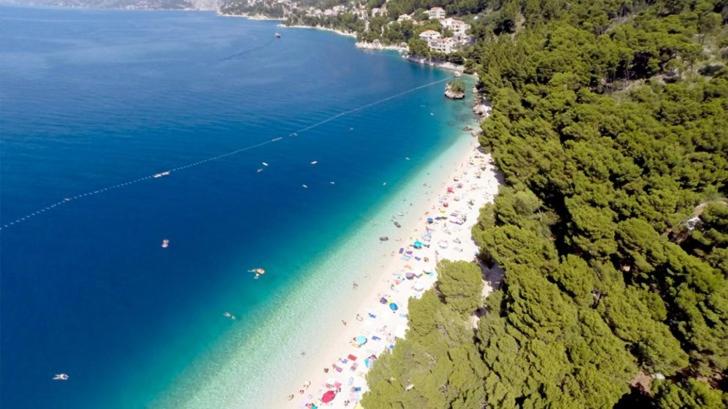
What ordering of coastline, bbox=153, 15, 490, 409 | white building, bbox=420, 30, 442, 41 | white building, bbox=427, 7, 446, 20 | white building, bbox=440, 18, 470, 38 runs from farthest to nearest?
white building, bbox=427, 7, 446, 20 < white building, bbox=440, 18, 470, 38 < white building, bbox=420, 30, 442, 41 < coastline, bbox=153, 15, 490, 409

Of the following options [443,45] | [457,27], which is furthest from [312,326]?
[457,27]

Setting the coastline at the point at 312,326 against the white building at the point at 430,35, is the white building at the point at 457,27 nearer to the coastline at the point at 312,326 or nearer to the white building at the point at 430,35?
Result: the white building at the point at 430,35

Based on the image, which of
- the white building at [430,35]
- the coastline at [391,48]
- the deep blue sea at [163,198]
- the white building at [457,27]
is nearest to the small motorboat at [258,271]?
the deep blue sea at [163,198]

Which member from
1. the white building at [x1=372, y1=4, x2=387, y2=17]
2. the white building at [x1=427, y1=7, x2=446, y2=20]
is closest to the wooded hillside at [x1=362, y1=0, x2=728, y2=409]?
the white building at [x1=427, y1=7, x2=446, y2=20]

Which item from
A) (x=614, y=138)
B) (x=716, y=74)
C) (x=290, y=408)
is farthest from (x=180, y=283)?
(x=716, y=74)

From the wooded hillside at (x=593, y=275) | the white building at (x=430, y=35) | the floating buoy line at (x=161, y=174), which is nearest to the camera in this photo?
the wooded hillside at (x=593, y=275)

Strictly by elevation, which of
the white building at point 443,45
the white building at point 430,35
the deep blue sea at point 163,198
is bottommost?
the deep blue sea at point 163,198

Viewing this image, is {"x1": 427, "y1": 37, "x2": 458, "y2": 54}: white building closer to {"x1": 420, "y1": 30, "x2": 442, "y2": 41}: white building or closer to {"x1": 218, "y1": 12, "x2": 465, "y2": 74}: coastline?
{"x1": 420, "y1": 30, "x2": 442, "y2": 41}: white building
